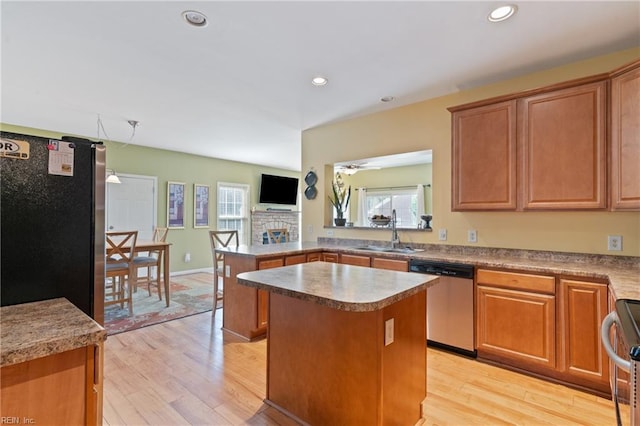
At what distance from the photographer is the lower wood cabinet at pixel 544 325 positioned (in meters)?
2.23

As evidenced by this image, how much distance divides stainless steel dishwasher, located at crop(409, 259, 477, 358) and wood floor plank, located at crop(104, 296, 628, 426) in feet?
0.41

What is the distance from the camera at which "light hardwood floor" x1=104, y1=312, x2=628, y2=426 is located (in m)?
1.99

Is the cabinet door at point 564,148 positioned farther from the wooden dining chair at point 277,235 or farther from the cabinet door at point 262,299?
the wooden dining chair at point 277,235

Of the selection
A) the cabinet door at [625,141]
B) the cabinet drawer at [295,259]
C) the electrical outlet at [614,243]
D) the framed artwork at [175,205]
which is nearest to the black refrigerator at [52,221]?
the cabinet drawer at [295,259]

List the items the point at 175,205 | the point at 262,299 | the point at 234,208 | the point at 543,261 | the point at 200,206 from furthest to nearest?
the point at 234,208
the point at 200,206
the point at 175,205
the point at 262,299
the point at 543,261

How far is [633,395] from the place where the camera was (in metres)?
0.99

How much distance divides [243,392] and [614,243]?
3070mm

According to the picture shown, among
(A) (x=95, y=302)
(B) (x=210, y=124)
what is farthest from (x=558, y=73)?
(B) (x=210, y=124)

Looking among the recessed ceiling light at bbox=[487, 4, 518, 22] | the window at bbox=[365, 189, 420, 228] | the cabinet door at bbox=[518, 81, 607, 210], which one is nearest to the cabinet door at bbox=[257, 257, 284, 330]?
the cabinet door at bbox=[518, 81, 607, 210]

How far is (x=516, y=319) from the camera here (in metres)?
2.53

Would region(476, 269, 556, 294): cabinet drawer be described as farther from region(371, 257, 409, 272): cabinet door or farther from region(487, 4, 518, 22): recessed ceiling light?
region(487, 4, 518, 22): recessed ceiling light

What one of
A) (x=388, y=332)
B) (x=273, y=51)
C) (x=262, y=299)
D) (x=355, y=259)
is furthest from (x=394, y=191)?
(x=388, y=332)

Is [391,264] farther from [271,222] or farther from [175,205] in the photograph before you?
[271,222]

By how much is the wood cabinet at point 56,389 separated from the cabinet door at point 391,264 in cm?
264
